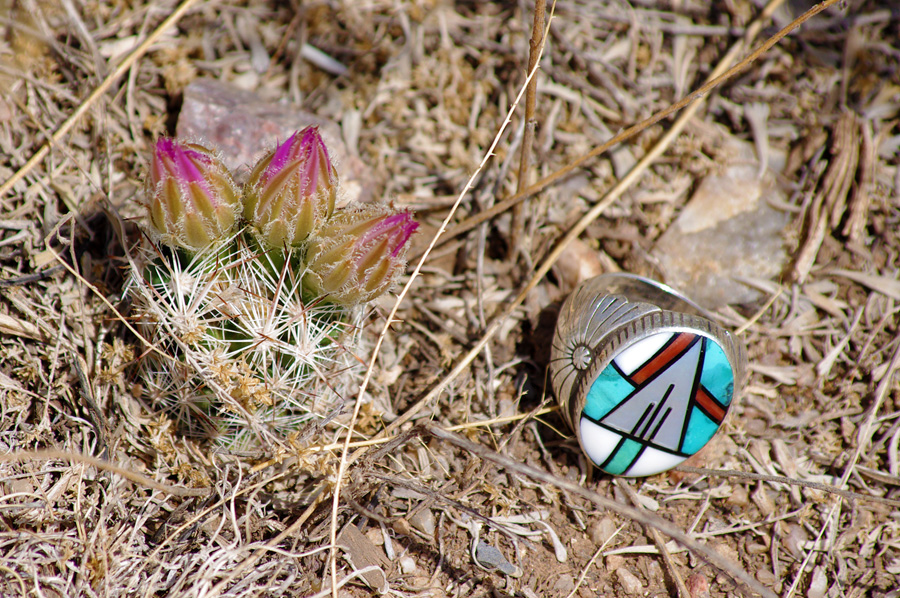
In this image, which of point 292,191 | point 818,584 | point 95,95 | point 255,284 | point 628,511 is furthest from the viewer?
point 95,95

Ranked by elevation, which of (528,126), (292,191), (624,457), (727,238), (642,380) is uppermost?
(528,126)

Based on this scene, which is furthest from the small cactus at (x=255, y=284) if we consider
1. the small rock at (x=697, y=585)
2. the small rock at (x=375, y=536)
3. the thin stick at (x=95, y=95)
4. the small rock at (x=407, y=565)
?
the small rock at (x=697, y=585)

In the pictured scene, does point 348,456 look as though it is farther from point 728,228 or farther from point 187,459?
point 728,228

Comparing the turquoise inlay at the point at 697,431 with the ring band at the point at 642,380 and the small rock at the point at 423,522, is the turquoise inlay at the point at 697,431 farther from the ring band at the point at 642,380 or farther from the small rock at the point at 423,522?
the small rock at the point at 423,522

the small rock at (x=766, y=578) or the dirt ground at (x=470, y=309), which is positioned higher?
the dirt ground at (x=470, y=309)

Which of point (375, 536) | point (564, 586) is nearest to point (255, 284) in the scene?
point (375, 536)

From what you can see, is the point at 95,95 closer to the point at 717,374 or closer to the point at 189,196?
the point at 189,196
